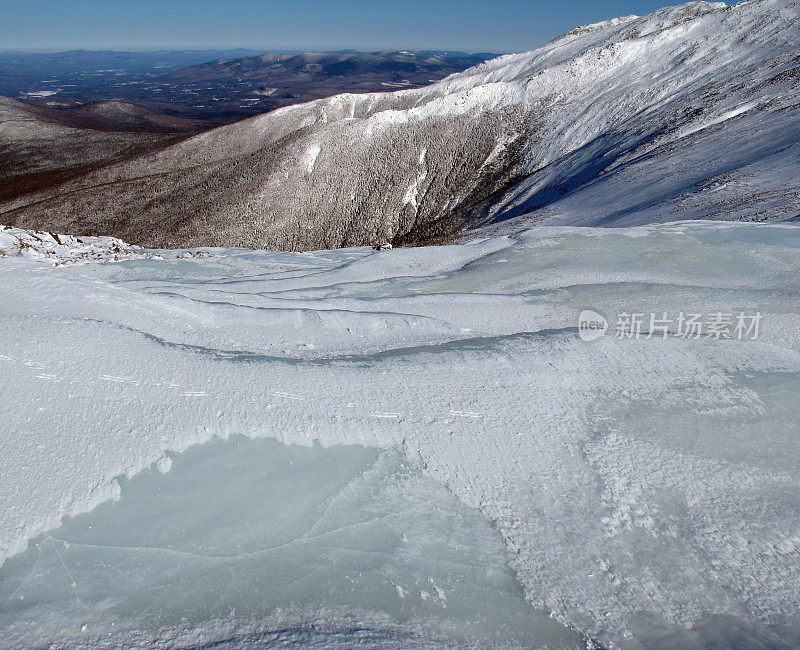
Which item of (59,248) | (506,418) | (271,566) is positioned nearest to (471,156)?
(59,248)

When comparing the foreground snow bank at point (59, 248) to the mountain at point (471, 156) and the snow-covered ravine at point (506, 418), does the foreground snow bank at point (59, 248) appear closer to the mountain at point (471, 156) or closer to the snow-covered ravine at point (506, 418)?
the snow-covered ravine at point (506, 418)

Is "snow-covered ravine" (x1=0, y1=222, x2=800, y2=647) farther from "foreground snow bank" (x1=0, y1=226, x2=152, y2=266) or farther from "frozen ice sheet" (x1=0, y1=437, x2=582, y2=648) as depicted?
"foreground snow bank" (x1=0, y1=226, x2=152, y2=266)

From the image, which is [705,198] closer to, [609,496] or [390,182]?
[609,496]

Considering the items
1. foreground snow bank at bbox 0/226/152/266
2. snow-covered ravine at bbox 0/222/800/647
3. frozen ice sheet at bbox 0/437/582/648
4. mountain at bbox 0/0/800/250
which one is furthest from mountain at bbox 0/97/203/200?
frozen ice sheet at bbox 0/437/582/648

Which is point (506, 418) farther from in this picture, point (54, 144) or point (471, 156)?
point (54, 144)

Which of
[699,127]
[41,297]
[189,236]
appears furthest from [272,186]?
[41,297]

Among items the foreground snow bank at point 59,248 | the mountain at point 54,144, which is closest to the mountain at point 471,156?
the mountain at point 54,144
